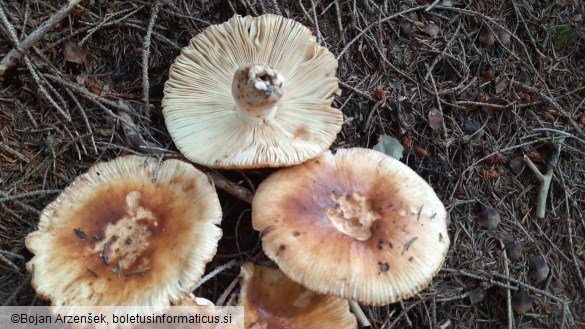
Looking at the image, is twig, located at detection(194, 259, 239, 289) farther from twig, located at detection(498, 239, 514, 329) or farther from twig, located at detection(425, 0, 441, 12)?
twig, located at detection(425, 0, 441, 12)

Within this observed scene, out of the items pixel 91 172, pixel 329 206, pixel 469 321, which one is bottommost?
pixel 469 321

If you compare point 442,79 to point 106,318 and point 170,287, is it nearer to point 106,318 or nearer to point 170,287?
point 170,287

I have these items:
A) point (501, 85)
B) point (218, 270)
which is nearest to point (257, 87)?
point (218, 270)

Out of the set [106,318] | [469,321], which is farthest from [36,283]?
[469,321]

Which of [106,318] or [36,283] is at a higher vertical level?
[36,283]

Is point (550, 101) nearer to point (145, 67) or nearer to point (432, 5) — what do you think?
point (432, 5)

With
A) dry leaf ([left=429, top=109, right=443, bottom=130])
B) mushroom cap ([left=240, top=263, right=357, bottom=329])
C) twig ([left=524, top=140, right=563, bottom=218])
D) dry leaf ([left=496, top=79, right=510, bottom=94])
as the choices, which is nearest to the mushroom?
mushroom cap ([left=240, top=263, right=357, bottom=329])
